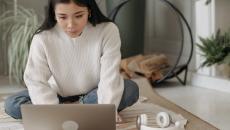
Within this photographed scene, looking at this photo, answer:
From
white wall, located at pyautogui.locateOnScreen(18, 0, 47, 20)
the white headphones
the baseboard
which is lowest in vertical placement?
the baseboard

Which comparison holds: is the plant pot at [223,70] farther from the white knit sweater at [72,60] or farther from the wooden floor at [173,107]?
the white knit sweater at [72,60]

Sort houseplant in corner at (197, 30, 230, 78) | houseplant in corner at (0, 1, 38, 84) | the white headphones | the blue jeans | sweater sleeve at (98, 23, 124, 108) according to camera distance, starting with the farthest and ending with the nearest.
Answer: houseplant in corner at (0, 1, 38, 84) < houseplant in corner at (197, 30, 230, 78) < the blue jeans < sweater sleeve at (98, 23, 124, 108) < the white headphones

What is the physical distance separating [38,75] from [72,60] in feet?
0.40

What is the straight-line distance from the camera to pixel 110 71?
1431 millimetres

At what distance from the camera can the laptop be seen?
110 cm

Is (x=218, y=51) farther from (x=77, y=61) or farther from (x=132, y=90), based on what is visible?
(x=77, y=61)

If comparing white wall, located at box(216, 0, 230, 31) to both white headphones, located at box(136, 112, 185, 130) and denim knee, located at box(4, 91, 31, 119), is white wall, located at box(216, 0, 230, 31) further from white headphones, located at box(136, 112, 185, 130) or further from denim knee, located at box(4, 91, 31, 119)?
white headphones, located at box(136, 112, 185, 130)

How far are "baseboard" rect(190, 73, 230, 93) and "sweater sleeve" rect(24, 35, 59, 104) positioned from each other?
3.45 feet

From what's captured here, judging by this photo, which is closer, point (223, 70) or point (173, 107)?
point (173, 107)

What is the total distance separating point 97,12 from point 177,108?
542mm

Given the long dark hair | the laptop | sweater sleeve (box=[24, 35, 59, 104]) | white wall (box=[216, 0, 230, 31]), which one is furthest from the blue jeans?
white wall (box=[216, 0, 230, 31])

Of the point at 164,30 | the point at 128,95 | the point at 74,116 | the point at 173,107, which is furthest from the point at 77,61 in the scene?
the point at 164,30

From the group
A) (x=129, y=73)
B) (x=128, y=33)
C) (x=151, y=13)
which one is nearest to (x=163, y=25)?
(x=151, y=13)

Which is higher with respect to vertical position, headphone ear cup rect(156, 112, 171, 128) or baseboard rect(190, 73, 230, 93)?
headphone ear cup rect(156, 112, 171, 128)
